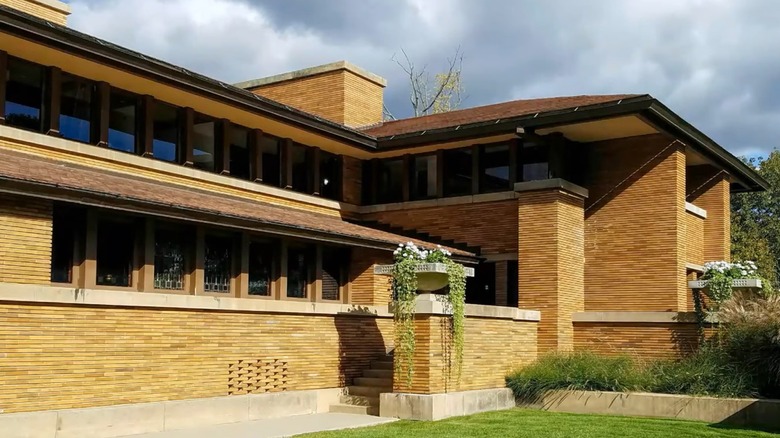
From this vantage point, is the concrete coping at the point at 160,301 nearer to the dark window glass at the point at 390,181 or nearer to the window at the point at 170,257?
the window at the point at 170,257

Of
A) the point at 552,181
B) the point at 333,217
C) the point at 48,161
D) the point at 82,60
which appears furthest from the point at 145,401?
the point at 552,181

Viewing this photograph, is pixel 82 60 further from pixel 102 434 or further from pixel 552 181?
pixel 552 181

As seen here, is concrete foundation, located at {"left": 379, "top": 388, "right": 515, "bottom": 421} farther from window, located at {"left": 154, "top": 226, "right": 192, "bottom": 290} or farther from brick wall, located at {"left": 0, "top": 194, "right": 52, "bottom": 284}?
brick wall, located at {"left": 0, "top": 194, "right": 52, "bottom": 284}

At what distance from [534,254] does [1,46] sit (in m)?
11.8

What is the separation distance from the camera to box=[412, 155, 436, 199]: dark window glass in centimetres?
2271

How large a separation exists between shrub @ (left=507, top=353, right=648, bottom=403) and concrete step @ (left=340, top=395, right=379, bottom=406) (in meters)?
2.99

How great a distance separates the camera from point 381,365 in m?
18.5

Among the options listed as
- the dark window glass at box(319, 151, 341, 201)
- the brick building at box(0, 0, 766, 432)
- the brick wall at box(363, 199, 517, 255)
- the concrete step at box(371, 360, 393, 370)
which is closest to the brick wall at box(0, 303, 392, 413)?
the brick building at box(0, 0, 766, 432)

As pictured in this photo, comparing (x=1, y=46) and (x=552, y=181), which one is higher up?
(x=1, y=46)

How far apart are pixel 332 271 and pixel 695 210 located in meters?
10.4

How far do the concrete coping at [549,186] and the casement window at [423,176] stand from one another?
2.89 meters

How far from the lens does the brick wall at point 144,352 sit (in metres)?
12.0

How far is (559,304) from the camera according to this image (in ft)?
64.6


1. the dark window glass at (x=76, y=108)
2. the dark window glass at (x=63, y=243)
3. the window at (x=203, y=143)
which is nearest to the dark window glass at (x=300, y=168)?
the window at (x=203, y=143)
